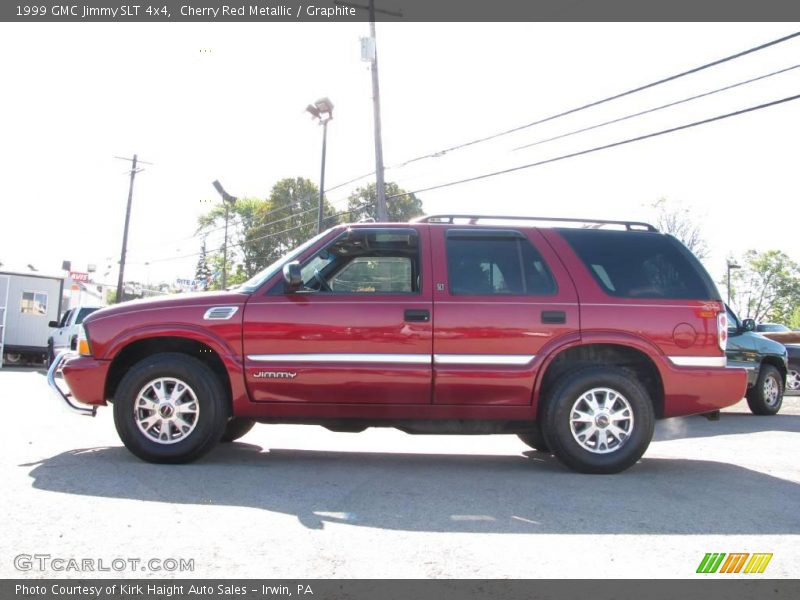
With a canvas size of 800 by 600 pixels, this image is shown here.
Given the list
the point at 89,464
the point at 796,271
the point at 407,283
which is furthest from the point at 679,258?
the point at 796,271

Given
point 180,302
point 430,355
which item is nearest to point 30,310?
point 180,302

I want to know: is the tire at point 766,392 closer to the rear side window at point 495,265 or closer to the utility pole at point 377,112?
the rear side window at point 495,265

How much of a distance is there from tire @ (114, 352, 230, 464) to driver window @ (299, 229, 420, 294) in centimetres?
111

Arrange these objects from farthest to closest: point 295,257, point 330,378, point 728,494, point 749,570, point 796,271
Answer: point 796,271 < point 295,257 < point 330,378 < point 728,494 < point 749,570

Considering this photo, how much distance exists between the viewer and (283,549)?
3.52 m

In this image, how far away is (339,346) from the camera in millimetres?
5426

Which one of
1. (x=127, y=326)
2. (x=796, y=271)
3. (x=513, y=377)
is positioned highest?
(x=796, y=271)

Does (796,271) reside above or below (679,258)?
above

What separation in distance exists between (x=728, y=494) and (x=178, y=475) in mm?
3955

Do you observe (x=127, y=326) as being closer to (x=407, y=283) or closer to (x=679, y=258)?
(x=407, y=283)

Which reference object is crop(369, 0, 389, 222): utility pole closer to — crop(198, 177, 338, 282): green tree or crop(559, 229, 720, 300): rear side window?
crop(559, 229, 720, 300): rear side window

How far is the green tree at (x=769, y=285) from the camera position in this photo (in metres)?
75.1

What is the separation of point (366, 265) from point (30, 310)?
67.8ft
